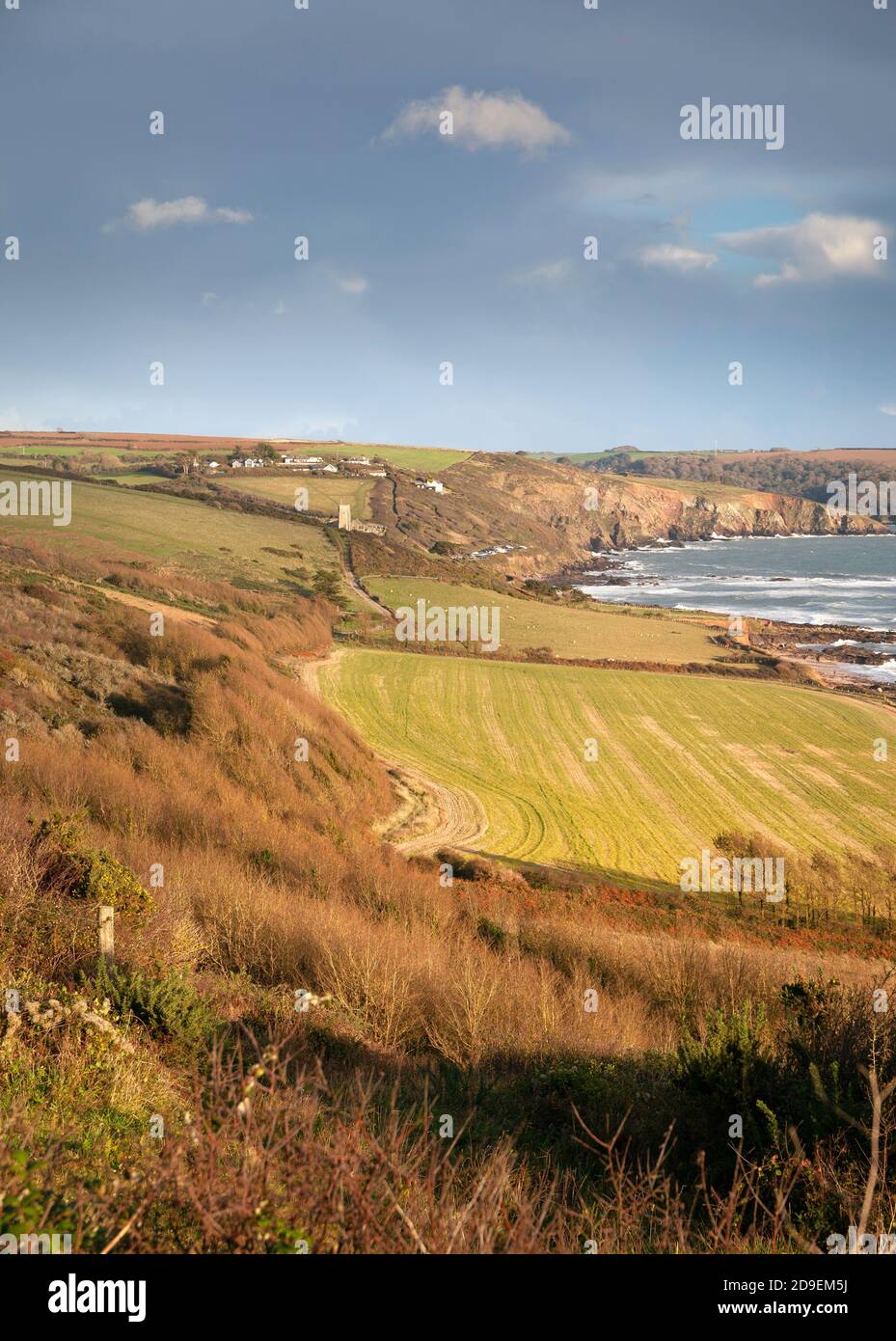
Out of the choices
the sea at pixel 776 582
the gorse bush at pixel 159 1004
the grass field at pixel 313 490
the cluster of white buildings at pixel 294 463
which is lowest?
the gorse bush at pixel 159 1004

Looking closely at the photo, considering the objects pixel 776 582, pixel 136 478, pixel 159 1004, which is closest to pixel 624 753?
pixel 159 1004

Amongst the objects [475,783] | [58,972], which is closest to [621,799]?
[475,783]

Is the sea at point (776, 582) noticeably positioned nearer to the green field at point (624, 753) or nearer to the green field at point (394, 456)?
the green field at point (624, 753)

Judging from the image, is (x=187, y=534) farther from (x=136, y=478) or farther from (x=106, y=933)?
(x=106, y=933)

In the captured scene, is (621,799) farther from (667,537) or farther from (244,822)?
(667,537)

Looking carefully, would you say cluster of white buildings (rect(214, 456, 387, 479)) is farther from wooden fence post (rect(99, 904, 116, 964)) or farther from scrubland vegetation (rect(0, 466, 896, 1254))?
wooden fence post (rect(99, 904, 116, 964))

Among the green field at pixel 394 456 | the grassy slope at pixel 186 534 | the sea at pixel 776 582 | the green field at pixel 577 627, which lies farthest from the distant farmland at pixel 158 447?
the green field at pixel 577 627

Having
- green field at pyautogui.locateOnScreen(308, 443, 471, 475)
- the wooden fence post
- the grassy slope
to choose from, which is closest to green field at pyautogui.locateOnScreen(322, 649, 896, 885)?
the wooden fence post
